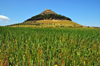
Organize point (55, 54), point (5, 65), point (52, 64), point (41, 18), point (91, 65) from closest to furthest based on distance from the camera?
point (52, 64)
point (91, 65)
point (5, 65)
point (55, 54)
point (41, 18)

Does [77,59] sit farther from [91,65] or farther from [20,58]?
[20,58]

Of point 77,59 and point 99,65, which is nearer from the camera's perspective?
point 99,65

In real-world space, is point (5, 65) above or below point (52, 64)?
below

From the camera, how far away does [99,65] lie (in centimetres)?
250

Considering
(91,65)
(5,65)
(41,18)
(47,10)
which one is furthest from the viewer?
(47,10)

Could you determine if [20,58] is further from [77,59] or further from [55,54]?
[77,59]

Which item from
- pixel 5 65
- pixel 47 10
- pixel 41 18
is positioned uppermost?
pixel 47 10

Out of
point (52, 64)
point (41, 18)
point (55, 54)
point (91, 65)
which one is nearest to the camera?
point (52, 64)

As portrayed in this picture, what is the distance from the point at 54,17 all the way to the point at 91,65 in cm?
4094

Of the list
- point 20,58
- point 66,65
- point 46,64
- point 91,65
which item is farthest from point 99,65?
point 20,58

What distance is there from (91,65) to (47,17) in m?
40.8

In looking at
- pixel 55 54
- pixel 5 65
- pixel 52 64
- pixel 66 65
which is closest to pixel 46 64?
pixel 52 64

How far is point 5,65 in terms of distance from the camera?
2754 millimetres

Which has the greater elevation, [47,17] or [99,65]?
[47,17]
